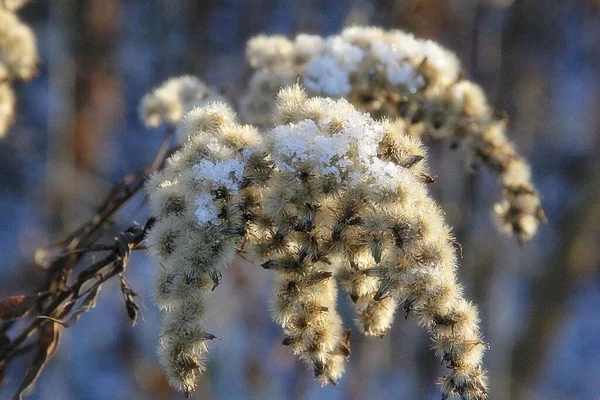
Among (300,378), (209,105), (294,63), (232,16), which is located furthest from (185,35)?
(209,105)

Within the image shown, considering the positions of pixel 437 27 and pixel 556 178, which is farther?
pixel 556 178

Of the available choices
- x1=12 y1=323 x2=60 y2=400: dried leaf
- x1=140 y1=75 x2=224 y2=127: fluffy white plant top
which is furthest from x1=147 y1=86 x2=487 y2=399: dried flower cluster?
x1=140 y1=75 x2=224 y2=127: fluffy white plant top

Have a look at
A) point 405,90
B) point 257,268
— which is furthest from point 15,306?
point 257,268

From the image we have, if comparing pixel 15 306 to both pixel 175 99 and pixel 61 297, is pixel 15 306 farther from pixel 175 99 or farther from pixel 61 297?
pixel 175 99

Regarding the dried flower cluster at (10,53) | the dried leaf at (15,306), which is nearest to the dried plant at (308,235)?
the dried leaf at (15,306)

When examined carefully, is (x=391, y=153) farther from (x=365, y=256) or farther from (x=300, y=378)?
(x=300, y=378)
